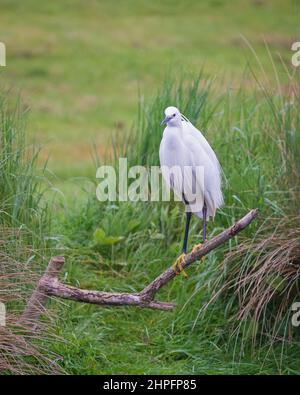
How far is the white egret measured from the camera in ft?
12.9

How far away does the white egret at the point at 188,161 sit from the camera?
155 inches

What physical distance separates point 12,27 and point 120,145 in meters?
7.53

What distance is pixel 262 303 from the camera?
433 cm

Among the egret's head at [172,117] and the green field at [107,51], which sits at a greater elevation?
the green field at [107,51]

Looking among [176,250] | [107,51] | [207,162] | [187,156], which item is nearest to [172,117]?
[187,156]

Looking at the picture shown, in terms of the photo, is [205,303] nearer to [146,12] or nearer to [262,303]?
[262,303]

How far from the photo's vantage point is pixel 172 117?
383cm

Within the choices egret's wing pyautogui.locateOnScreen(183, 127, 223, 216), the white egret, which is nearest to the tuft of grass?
the white egret

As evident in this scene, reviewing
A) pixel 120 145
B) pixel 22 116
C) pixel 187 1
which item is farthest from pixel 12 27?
pixel 22 116

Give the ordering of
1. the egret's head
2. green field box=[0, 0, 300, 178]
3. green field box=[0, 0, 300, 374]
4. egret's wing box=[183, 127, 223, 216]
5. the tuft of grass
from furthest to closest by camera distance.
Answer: green field box=[0, 0, 300, 178] → green field box=[0, 0, 300, 374] → egret's wing box=[183, 127, 223, 216] → the tuft of grass → the egret's head

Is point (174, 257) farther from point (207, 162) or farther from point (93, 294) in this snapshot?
point (93, 294)

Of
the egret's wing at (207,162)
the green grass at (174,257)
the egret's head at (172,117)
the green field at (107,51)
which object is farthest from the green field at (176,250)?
the green field at (107,51)

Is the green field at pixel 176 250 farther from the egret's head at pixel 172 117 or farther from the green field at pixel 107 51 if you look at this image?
the green field at pixel 107 51

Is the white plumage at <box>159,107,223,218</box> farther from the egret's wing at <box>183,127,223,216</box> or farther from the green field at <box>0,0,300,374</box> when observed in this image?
the green field at <box>0,0,300,374</box>
